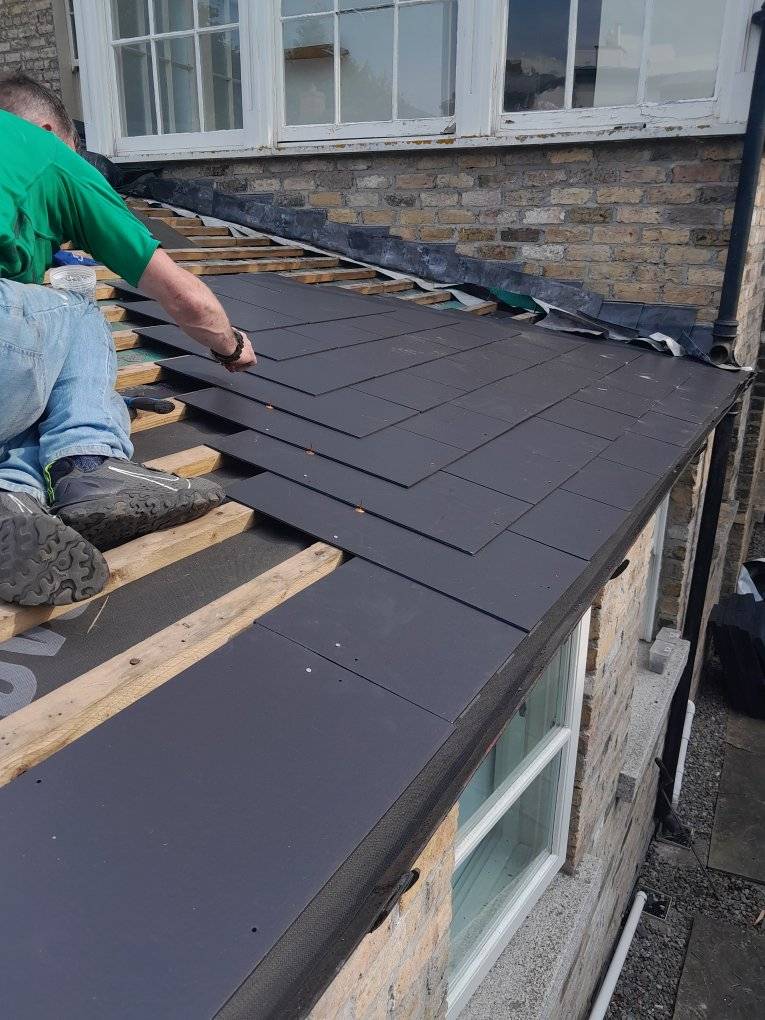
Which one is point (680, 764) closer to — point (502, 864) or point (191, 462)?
point (502, 864)

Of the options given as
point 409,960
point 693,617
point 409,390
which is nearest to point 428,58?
point 409,390

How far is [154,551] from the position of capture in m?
1.74

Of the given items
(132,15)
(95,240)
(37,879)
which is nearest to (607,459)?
(95,240)

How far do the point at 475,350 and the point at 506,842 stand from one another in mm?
2314

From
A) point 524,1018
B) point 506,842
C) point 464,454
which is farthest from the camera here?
point 506,842

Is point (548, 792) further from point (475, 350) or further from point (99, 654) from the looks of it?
point (99, 654)

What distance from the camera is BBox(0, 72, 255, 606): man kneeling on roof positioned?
171cm

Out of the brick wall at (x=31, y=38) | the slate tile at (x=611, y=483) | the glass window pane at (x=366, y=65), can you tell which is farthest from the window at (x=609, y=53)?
the brick wall at (x=31, y=38)

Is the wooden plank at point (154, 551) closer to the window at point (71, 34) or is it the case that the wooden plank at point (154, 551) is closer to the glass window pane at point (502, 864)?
the glass window pane at point (502, 864)

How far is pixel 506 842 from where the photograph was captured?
10.8 feet

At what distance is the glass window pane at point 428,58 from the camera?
16.9 ft

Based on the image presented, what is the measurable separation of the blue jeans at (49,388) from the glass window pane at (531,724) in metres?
1.84

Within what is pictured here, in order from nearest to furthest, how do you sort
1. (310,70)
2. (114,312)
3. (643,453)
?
1. (643,453)
2. (114,312)
3. (310,70)

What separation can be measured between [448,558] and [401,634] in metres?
0.35
